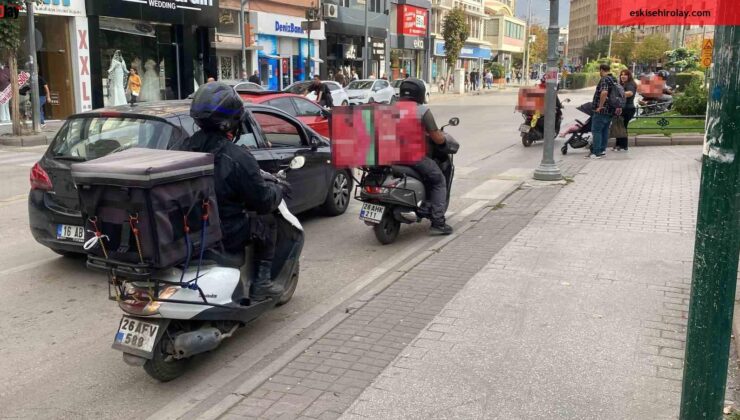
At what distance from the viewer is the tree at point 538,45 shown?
105238mm

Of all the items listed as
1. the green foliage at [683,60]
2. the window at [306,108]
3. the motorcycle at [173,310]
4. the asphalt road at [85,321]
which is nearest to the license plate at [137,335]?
the motorcycle at [173,310]

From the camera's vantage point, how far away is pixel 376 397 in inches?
155

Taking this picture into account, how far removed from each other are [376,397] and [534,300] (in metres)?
2.09

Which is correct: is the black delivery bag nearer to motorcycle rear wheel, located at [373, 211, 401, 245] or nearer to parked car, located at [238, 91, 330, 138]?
motorcycle rear wheel, located at [373, 211, 401, 245]

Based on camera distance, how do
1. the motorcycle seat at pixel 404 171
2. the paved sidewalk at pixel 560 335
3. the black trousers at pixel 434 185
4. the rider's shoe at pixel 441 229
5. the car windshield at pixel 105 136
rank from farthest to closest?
the rider's shoe at pixel 441 229 → the black trousers at pixel 434 185 → the motorcycle seat at pixel 404 171 → the car windshield at pixel 105 136 → the paved sidewalk at pixel 560 335

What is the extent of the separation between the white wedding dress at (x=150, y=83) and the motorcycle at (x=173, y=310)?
80.9ft

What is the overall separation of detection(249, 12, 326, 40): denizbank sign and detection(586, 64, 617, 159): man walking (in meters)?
23.5

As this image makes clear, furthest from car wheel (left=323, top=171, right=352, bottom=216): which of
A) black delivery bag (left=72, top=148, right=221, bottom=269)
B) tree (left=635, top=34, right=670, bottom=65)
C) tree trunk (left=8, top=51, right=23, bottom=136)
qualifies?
tree (left=635, top=34, right=670, bottom=65)

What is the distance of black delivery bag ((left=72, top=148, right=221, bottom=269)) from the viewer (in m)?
3.68

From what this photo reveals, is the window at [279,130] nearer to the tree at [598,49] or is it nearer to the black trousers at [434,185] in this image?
the black trousers at [434,185]

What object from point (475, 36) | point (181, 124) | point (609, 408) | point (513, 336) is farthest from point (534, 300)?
point (475, 36)

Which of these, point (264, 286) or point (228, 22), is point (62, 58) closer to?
point (228, 22)

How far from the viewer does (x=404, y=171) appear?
24.9 feet

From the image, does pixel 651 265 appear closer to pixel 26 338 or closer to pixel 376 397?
pixel 376 397
